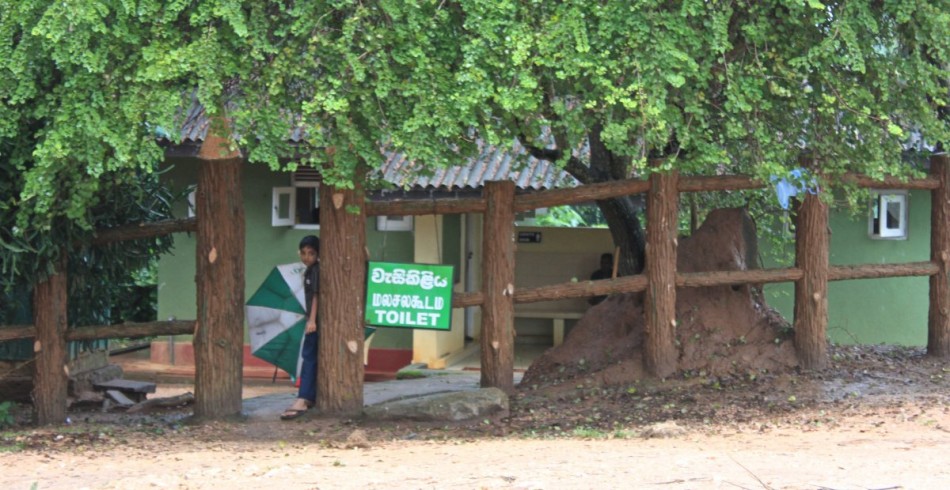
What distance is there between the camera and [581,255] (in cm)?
1644

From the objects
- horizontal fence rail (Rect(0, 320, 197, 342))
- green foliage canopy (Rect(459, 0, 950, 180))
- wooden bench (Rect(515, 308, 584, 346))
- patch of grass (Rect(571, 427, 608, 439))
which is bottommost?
patch of grass (Rect(571, 427, 608, 439))

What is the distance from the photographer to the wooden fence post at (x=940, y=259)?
10.7 m

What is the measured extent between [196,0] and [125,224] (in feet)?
8.40

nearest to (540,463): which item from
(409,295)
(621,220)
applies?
(409,295)

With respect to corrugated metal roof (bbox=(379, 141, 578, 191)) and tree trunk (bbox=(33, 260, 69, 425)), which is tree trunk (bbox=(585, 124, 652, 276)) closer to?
corrugated metal roof (bbox=(379, 141, 578, 191))

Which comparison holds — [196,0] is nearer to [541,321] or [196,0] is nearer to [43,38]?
[43,38]

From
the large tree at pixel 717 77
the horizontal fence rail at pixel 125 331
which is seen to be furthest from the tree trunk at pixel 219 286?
the large tree at pixel 717 77

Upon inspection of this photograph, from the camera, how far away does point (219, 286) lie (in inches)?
365

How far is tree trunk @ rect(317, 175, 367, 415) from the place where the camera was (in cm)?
923

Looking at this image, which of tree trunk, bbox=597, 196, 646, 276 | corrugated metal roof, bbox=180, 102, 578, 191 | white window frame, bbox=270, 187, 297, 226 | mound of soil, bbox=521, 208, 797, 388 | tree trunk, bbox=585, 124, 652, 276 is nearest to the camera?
mound of soil, bbox=521, 208, 797, 388

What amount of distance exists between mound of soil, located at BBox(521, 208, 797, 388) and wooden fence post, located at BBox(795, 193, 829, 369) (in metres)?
0.15

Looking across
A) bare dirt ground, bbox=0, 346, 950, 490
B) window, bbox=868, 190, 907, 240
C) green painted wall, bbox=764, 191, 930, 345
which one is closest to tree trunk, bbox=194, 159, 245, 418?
bare dirt ground, bbox=0, 346, 950, 490

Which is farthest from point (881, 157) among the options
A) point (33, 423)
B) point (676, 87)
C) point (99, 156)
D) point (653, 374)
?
point (33, 423)

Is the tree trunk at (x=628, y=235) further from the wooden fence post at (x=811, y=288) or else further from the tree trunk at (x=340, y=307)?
the tree trunk at (x=340, y=307)
